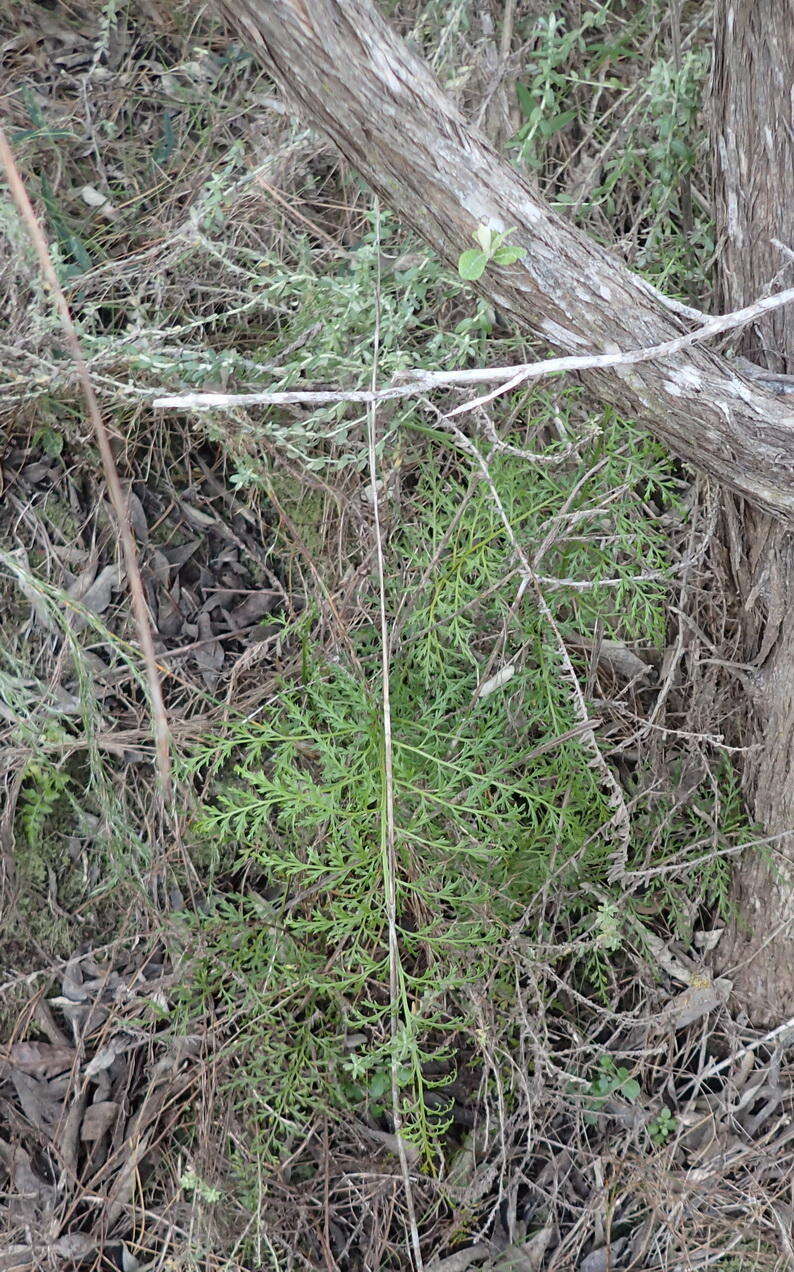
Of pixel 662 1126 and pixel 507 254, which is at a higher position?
pixel 507 254

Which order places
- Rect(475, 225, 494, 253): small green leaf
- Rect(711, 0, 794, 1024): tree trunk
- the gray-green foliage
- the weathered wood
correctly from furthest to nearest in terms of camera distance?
the gray-green foliage → Rect(711, 0, 794, 1024): tree trunk → Rect(475, 225, 494, 253): small green leaf → the weathered wood

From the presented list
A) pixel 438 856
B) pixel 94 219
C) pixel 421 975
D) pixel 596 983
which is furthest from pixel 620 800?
pixel 94 219

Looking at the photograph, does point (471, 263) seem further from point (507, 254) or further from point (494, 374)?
point (494, 374)

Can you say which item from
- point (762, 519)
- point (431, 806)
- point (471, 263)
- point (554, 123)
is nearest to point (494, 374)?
point (471, 263)

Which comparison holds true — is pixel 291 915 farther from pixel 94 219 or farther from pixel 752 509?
pixel 94 219

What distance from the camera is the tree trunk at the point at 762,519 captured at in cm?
170

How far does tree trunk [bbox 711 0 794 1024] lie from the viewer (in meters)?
1.70

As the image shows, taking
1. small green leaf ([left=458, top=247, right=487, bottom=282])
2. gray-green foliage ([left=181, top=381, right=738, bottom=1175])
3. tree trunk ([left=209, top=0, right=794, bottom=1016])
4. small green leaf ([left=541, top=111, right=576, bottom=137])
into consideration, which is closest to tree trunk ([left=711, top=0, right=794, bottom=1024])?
tree trunk ([left=209, top=0, right=794, bottom=1016])

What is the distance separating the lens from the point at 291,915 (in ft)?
7.51

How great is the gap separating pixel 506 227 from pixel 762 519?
0.85 metres

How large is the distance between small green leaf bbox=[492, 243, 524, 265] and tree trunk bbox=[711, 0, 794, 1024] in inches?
21.3

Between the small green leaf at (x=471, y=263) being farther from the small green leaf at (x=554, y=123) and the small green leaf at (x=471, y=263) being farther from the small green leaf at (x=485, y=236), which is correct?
the small green leaf at (x=554, y=123)

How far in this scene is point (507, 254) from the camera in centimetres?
145

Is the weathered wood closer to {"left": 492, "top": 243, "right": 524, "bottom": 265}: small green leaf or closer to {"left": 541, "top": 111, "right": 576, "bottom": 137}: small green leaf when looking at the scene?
{"left": 492, "top": 243, "right": 524, "bottom": 265}: small green leaf
